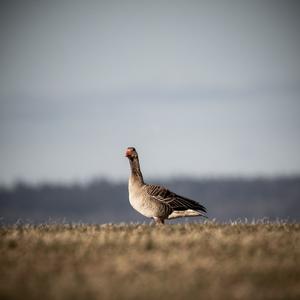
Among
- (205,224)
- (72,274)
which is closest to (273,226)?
(205,224)

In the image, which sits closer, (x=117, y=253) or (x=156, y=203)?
(x=117, y=253)

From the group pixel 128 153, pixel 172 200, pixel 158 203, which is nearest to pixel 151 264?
pixel 158 203

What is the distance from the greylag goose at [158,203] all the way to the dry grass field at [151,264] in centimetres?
230

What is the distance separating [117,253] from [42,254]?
123 centimetres

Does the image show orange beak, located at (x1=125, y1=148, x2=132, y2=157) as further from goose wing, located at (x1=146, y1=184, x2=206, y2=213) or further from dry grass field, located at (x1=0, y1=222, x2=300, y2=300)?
dry grass field, located at (x1=0, y1=222, x2=300, y2=300)

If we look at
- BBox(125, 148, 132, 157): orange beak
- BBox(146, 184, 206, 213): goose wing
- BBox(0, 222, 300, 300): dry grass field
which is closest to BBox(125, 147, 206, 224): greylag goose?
BBox(146, 184, 206, 213): goose wing

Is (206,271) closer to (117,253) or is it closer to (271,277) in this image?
(271,277)

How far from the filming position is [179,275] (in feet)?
37.3

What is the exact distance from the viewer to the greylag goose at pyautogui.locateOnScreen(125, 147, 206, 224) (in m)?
18.4

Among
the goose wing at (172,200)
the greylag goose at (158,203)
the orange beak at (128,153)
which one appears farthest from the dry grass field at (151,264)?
the orange beak at (128,153)

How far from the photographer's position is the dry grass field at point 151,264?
34.5 feet

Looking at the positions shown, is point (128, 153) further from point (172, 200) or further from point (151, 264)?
point (151, 264)

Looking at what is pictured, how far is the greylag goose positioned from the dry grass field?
2298mm

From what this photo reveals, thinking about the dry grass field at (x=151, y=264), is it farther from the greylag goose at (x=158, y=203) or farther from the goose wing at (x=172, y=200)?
the goose wing at (x=172, y=200)
